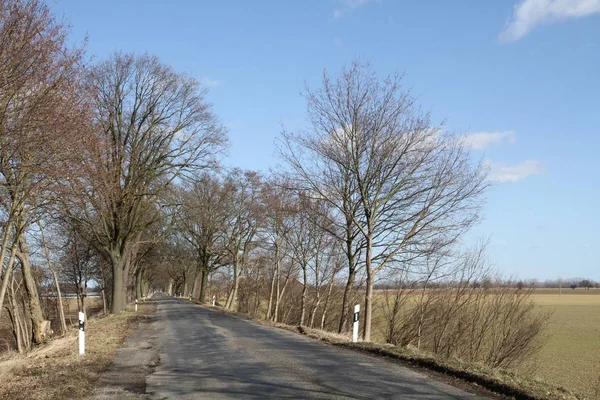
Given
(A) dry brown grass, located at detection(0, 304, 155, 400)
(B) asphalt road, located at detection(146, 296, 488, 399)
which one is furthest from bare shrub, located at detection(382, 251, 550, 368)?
(A) dry brown grass, located at detection(0, 304, 155, 400)

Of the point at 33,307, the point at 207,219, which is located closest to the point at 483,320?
the point at 33,307

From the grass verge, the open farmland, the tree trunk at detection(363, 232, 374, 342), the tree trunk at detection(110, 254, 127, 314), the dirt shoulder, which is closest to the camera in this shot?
the grass verge

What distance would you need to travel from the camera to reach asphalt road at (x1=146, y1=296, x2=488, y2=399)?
809 centimetres

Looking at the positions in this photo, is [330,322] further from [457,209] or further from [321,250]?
[457,209]

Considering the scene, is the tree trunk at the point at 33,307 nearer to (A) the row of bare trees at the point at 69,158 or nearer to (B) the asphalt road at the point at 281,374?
(A) the row of bare trees at the point at 69,158

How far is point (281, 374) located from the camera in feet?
31.7

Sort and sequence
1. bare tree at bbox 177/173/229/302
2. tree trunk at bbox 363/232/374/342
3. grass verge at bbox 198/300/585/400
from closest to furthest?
1. grass verge at bbox 198/300/585/400
2. tree trunk at bbox 363/232/374/342
3. bare tree at bbox 177/173/229/302

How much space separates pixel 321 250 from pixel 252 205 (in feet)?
27.0

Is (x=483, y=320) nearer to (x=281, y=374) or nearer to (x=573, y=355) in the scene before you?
(x=573, y=355)

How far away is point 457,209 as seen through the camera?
1947 cm

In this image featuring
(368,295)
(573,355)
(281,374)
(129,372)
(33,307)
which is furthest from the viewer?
(573,355)

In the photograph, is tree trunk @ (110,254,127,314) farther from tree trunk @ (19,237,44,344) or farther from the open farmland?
the open farmland

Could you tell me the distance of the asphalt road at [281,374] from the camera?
26.6 feet

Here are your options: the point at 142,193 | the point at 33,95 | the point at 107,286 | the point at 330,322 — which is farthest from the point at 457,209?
the point at 107,286
